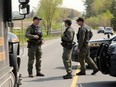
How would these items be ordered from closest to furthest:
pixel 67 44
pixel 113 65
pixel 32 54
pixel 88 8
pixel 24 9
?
pixel 24 9
pixel 113 65
pixel 67 44
pixel 32 54
pixel 88 8

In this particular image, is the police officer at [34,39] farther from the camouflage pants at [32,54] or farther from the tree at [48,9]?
the tree at [48,9]

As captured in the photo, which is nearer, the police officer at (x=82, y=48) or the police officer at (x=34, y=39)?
the police officer at (x=34, y=39)

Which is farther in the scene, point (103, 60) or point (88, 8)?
point (88, 8)

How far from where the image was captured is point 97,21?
15600 cm

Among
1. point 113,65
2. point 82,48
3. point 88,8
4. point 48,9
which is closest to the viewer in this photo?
point 113,65

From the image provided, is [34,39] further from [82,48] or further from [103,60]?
[103,60]

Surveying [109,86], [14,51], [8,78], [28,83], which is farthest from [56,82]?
[8,78]

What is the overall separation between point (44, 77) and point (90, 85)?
6.96 ft

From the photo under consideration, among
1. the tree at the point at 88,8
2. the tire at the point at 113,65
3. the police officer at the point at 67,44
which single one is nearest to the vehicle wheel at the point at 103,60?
the tire at the point at 113,65

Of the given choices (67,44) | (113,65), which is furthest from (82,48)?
(113,65)

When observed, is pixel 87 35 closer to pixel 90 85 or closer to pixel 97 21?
pixel 90 85

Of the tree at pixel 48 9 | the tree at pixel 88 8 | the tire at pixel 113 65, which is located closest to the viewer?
the tire at pixel 113 65

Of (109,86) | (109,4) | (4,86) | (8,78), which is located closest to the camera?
(4,86)

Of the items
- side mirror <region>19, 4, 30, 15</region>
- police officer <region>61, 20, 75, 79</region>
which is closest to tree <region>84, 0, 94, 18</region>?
police officer <region>61, 20, 75, 79</region>
